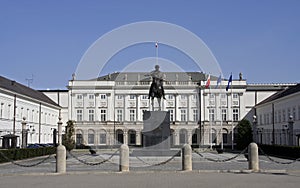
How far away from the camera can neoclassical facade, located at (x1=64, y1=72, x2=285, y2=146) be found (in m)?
79.6

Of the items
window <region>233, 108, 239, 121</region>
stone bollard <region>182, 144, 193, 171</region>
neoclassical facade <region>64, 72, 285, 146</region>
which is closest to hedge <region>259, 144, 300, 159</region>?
stone bollard <region>182, 144, 193, 171</region>

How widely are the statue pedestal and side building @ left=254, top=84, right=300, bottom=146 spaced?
2225 centimetres

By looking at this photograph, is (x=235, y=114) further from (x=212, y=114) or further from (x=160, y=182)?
(x=160, y=182)

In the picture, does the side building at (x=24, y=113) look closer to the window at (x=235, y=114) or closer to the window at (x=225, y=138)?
the window at (x=225, y=138)

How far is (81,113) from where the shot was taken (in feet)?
277

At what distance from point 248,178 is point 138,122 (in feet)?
213

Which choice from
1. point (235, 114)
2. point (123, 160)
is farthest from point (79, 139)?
point (123, 160)

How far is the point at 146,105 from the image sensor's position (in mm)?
83188

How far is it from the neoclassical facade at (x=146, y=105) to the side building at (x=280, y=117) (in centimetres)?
529

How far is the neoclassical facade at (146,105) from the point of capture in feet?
261

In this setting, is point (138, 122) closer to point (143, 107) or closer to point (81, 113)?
point (143, 107)

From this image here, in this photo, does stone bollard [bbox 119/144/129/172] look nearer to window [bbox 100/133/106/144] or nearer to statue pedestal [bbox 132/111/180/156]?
statue pedestal [bbox 132/111/180/156]

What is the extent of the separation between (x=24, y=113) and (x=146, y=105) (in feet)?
90.7

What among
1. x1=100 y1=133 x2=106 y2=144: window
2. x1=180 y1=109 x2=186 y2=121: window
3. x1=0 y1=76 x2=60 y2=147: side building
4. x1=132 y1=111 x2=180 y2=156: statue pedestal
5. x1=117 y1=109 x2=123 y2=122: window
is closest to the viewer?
x1=132 y1=111 x2=180 y2=156: statue pedestal
